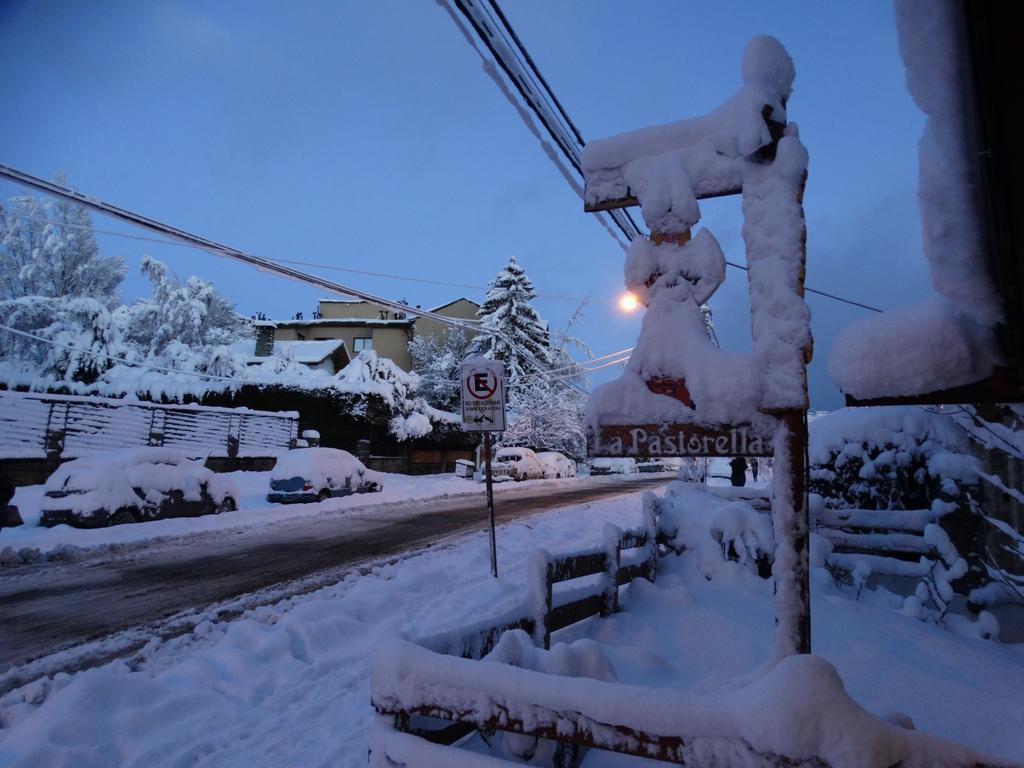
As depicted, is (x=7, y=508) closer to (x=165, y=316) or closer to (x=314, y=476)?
(x=314, y=476)

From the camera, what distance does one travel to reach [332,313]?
49156 millimetres

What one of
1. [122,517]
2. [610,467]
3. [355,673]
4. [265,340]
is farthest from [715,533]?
[610,467]

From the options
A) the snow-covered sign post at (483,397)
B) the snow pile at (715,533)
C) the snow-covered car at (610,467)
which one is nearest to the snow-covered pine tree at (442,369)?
the snow-covered car at (610,467)

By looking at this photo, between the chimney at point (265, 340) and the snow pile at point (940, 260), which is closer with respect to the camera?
the snow pile at point (940, 260)

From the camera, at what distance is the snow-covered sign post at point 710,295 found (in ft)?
7.68

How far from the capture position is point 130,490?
11.6 metres

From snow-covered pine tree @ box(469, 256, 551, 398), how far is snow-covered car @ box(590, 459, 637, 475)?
8495 mm

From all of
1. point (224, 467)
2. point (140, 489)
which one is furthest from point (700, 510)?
point (224, 467)

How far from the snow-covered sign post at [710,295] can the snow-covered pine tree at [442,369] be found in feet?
109

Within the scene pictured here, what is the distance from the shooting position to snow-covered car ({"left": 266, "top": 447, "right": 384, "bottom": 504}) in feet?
51.2

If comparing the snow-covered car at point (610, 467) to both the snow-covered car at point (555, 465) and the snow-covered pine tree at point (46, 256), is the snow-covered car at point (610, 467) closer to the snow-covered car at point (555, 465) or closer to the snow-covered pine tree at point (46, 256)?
the snow-covered car at point (555, 465)

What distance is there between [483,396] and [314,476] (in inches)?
→ 391

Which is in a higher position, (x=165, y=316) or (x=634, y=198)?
(x=165, y=316)

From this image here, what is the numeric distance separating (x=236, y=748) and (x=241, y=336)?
135 feet
